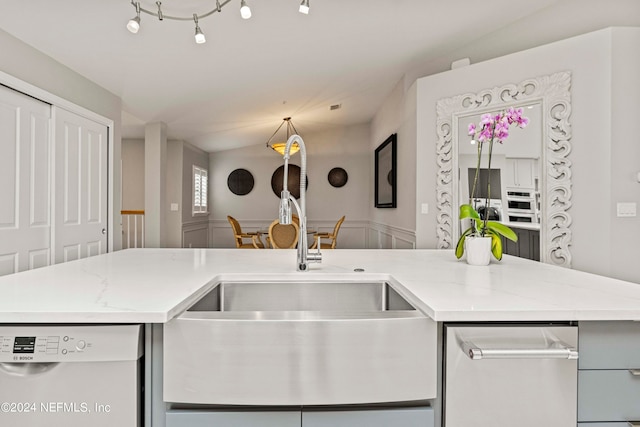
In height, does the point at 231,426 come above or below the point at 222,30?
below

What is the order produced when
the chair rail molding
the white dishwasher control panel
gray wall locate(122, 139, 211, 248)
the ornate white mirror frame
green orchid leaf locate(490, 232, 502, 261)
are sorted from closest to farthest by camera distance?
the white dishwasher control panel < green orchid leaf locate(490, 232, 502, 261) < the ornate white mirror frame < gray wall locate(122, 139, 211, 248) < the chair rail molding

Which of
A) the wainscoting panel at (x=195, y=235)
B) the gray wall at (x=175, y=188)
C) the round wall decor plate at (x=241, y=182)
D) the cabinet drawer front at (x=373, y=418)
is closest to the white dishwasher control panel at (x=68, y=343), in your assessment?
the cabinet drawer front at (x=373, y=418)

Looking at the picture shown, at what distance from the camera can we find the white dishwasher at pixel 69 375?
0.84 metres

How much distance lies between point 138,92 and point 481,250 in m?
3.71

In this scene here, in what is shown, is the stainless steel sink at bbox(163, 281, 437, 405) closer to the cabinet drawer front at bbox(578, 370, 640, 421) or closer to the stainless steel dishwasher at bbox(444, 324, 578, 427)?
the stainless steel dishwasher at bbox(444, 324, 578, 427)

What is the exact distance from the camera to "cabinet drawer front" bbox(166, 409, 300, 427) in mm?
881

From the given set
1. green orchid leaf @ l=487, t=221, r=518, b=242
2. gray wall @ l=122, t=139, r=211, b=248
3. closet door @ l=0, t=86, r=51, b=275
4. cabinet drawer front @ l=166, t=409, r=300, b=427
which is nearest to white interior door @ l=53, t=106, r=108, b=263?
closet door @ l=0, t=86, r=51, b=275

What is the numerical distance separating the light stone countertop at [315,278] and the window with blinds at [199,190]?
521cm

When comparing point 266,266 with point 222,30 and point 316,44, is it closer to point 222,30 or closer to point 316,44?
point 222,30

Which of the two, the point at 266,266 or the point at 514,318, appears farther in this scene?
the point at 266,266

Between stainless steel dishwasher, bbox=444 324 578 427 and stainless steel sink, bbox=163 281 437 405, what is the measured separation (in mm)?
62

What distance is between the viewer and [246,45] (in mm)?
3152

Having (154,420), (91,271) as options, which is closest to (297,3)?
(91,271)

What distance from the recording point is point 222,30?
285 centimetres
